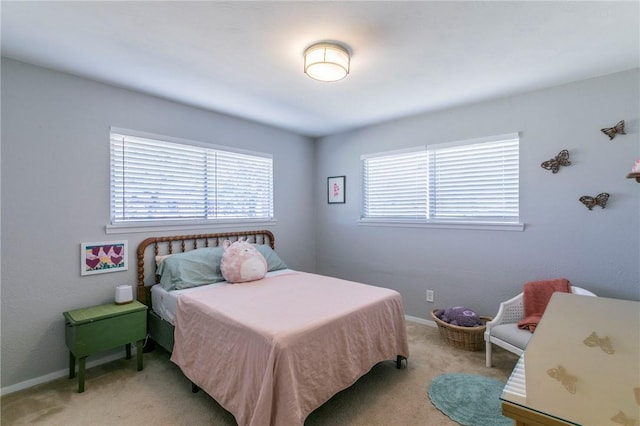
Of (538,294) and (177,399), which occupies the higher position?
(538,294)

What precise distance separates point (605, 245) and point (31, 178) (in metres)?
4.59

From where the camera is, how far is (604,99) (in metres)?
2.46

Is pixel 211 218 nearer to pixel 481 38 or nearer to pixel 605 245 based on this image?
pixel 481 38

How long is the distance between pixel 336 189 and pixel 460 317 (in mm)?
2241

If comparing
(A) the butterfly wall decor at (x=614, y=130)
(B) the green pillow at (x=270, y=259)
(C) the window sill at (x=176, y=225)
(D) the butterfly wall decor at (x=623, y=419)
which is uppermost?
(A) the butterfly wall decor at (x=614, y=130)

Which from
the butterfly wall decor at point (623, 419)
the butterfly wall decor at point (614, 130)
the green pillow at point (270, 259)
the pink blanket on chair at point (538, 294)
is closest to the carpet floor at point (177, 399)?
the pink blanket on chair at point (538, 294)

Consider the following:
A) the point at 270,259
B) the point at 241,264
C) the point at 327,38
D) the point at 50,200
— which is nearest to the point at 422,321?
the point at 270,259

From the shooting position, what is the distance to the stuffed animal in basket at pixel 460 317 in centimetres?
287

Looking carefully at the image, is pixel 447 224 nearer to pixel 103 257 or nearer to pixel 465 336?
pixel 465 336

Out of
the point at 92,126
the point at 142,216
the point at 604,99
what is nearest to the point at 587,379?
the point at 604,99

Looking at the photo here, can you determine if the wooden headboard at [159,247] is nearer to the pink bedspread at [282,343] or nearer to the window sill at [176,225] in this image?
the window sill at [176,225]

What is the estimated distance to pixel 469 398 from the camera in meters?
2.09

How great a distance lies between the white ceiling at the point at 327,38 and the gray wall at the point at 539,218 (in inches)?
9.1

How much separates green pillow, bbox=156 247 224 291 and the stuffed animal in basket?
Result: 2.27 meters
